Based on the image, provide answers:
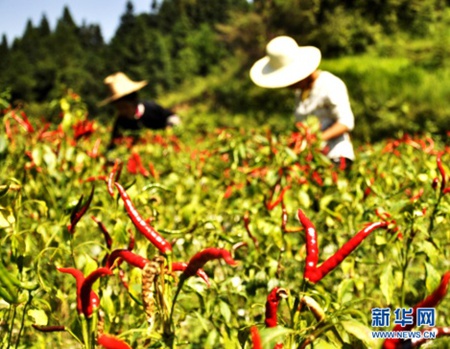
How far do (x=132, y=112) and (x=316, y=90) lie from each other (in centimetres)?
195

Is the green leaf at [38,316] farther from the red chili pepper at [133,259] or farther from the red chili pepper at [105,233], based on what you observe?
the red chili pepper at [133,259]

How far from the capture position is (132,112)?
194 inches

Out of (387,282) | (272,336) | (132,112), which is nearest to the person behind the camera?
(272,336)

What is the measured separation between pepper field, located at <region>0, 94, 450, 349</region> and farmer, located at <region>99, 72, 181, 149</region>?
1.08m

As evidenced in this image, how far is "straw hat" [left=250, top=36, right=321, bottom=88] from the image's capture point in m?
3.62

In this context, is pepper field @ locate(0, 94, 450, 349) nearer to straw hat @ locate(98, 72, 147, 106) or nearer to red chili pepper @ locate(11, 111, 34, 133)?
red chili pepper @ locate(11, 111, 34, 133)

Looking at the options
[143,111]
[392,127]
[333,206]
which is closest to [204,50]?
[392,127]

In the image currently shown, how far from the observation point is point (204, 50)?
4612 centimetres

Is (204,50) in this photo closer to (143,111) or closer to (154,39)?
(154,39)

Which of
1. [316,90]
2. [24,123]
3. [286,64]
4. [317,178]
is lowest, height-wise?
[317,178]

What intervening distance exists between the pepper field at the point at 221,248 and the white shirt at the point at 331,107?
271 mm

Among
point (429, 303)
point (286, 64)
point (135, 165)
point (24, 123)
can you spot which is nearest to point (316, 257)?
point (429, 303)

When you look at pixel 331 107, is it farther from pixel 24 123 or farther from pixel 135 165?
pixel 24 123

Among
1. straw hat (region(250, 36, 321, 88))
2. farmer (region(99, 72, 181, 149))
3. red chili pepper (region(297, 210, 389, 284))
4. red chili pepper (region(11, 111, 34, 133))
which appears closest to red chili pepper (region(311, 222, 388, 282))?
red chili pepper (region(297, 210, 389, 284))
